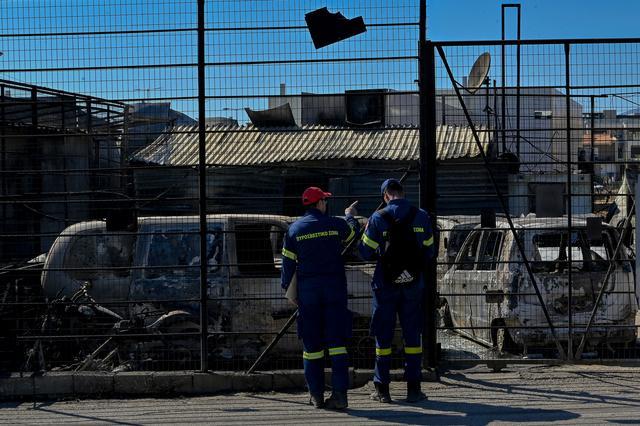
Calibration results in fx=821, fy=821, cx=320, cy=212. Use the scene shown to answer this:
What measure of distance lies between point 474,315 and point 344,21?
400cm

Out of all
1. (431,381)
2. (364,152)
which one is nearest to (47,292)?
(431,381)

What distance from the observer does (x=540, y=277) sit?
916 centimetres

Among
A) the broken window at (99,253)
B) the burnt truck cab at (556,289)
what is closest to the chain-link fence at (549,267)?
the burnt truck cab at (556,289)

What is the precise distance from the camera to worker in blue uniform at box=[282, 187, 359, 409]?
23.9 ft

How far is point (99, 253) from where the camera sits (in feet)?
32.8

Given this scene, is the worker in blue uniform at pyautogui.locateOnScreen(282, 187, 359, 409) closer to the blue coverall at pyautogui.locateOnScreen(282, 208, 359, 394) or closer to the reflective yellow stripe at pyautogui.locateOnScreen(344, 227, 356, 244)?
the blue coverall at pyautogui.locateOnScreen(282, 208, 359, 394)

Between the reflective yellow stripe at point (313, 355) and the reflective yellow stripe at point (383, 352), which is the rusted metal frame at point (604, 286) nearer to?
the reflective yellow stripe at point (383, 352)

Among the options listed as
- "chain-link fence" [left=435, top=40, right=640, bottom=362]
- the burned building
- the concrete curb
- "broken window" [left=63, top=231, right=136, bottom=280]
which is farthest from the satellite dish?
the burned building

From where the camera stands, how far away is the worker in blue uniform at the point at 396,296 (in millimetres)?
7430

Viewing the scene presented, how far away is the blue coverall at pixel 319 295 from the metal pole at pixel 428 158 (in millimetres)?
1233

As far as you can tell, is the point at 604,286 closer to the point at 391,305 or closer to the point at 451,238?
the point at 391,305

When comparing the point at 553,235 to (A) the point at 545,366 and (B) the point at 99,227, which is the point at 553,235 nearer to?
(A) the point at 545,366

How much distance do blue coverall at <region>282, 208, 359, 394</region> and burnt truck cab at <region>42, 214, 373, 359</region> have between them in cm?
123

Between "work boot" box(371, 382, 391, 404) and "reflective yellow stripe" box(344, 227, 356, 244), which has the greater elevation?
"reflective yellow stripe" box(344, 227, 356, 244)
